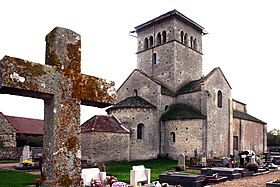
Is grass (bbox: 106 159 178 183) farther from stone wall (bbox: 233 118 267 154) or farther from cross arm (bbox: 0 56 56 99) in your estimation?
cross arm (bbox: 0 56 56 99)

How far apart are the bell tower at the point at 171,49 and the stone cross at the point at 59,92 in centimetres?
3102

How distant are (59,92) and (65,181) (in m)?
1.06

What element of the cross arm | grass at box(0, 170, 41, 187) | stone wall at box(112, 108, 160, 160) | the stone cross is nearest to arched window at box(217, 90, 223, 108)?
stone wall at box(112, 108, 160, 160)

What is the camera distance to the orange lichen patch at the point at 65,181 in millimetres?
3561

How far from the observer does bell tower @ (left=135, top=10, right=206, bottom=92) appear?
35188 mm

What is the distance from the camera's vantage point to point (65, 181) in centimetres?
360

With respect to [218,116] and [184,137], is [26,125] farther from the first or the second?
[218,116]

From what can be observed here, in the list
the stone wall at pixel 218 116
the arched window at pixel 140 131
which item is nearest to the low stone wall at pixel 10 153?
the arched window at pixel 140 131

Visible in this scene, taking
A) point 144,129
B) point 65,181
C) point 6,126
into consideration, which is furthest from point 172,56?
point 65,181

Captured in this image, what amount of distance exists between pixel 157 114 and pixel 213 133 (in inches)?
240

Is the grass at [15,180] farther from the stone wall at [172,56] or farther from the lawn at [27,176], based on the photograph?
the stone wall at [172,56]

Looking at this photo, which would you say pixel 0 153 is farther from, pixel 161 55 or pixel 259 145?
pixel 259 145

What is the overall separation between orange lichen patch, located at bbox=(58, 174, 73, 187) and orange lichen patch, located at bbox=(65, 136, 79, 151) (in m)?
0.33

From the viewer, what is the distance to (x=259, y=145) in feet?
135
